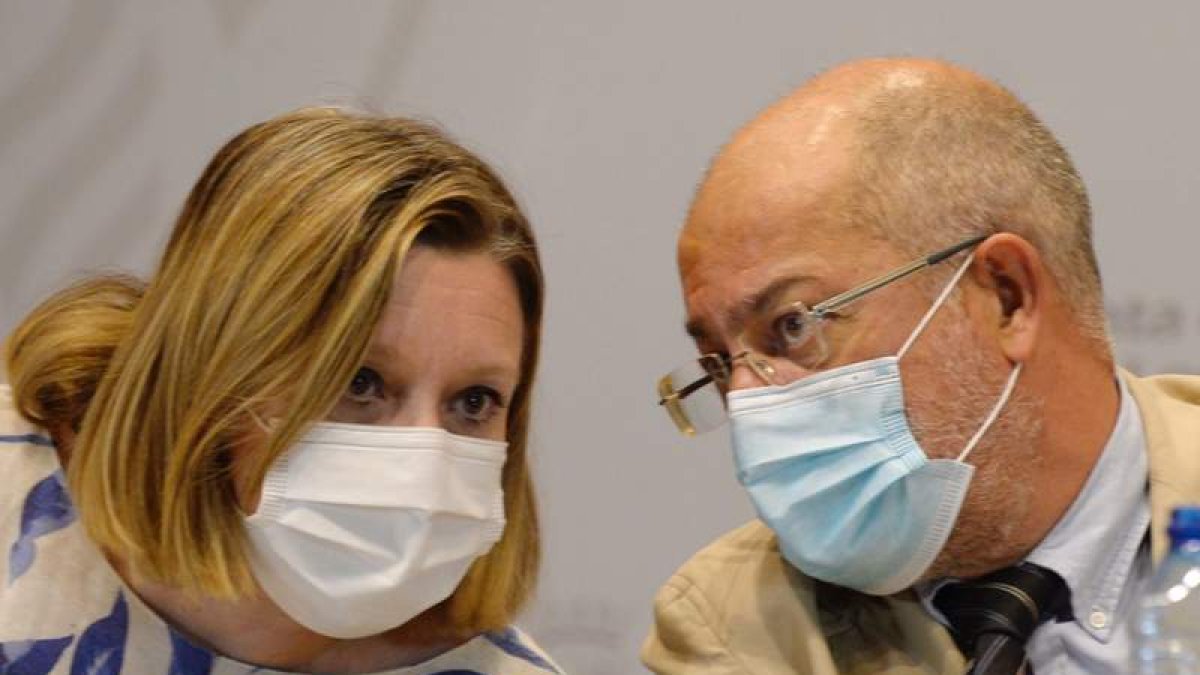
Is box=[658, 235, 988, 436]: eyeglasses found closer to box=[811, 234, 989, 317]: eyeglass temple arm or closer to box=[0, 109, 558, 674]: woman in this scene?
box=[811, 234, 989, 317]: eyeglass temple arm

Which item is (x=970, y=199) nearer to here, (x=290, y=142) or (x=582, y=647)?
(x=290, y=142)

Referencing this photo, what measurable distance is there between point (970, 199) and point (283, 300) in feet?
2.62

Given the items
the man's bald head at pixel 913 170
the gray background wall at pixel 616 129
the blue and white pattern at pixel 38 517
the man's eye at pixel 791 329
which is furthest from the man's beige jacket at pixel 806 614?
the blue and white pattern at pixel 38 517

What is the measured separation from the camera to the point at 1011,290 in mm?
2227

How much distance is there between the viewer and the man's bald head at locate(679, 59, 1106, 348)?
2.20m

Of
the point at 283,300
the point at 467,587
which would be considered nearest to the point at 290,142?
the point at 283,300

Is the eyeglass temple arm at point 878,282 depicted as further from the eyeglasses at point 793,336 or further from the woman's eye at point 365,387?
the woman's eye at point 365,387

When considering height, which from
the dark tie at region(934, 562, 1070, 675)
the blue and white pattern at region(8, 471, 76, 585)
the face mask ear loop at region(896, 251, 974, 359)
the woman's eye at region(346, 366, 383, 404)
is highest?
the face mask ear loop at region(896, 251, 974, 359)

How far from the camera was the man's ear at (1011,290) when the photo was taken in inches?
86.6

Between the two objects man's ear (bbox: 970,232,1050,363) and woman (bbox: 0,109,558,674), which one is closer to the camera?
woman (bbox: 0,109,558,674)

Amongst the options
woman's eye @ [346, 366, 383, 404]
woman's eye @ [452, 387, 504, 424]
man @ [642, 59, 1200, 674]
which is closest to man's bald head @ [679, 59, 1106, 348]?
man @ [642, 59, 1200, 674]

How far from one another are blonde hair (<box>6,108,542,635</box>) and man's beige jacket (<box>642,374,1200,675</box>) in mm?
470

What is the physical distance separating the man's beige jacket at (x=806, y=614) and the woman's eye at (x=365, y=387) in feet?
1.53

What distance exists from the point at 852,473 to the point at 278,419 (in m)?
0.64
